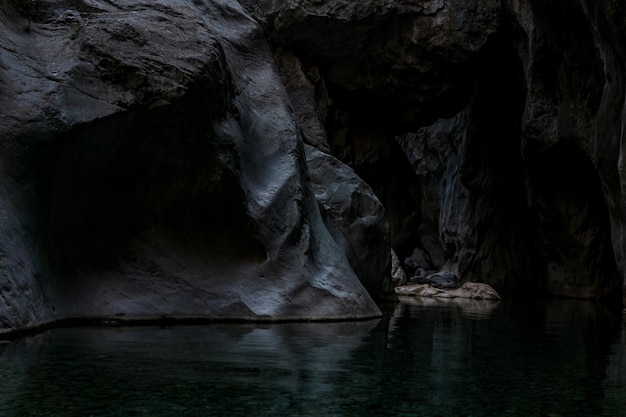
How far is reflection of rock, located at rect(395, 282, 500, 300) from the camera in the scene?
49.9 ft

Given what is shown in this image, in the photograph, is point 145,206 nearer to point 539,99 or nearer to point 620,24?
point 620,24

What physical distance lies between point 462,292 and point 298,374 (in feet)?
41.6

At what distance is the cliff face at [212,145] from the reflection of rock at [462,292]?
308cm

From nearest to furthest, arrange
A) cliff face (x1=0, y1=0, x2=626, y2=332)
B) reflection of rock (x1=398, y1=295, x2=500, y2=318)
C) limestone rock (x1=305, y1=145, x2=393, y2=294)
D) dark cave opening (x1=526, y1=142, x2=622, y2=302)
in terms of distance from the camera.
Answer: cliff face (x1=0, y1=0, x2=626, y2=332) → reflection of rock (x1=398, y1=295, x2=500, y2=318) → limestone rock (x1=305, y1=145, x2=393, y2=294) → dark cave opening (x1=526, y1=142, x2=622, y2=302)

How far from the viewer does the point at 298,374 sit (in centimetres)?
336

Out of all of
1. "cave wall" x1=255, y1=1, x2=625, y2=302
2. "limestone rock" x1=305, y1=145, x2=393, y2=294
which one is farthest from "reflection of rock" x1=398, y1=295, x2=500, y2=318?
"cave wall" x1=255, y1=1, x2=625, y2=302

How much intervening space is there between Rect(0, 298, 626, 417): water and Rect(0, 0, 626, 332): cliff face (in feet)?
2.57

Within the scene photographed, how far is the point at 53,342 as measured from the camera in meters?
4.16

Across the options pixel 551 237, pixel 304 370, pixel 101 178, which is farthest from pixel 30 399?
pixel 551 237

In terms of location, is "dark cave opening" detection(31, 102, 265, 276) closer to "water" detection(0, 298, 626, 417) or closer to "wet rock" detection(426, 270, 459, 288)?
"water" detection(0, 298, 626, 417)

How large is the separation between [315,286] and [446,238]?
1857cm

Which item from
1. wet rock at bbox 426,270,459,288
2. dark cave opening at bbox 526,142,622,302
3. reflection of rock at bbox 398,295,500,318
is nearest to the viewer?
reflection of rock at bbox 398,295,500,318

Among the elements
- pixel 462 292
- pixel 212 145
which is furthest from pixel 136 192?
pixel 462 292

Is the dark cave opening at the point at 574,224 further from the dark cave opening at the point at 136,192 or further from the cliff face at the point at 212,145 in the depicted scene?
the dark cave opening at the point at 136,192
